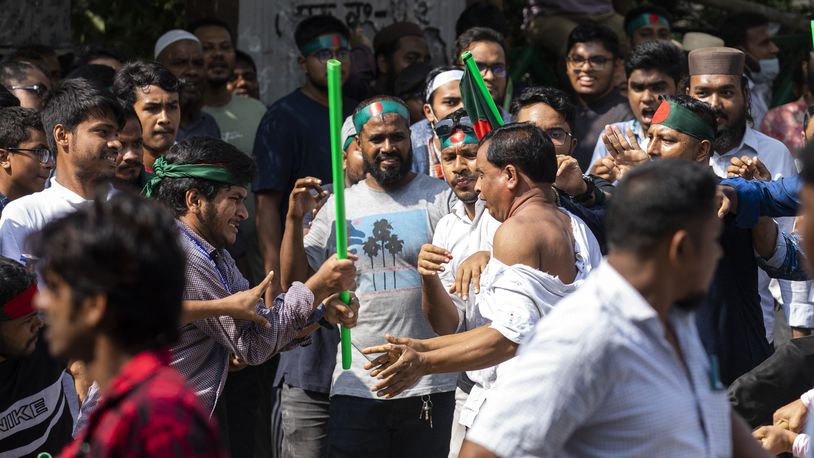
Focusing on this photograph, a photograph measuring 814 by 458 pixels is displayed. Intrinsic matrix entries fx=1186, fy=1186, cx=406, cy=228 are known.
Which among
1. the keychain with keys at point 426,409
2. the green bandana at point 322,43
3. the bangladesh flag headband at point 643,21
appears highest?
the bangladesh flag headband at point 643,21

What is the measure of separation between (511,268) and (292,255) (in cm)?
152

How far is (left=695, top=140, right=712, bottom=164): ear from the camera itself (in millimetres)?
5227

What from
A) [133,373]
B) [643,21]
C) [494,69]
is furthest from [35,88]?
[133,373]

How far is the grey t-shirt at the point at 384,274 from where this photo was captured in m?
5.60

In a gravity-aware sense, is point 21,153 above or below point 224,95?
below

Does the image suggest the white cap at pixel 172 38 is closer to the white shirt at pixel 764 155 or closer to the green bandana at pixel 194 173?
the green bandana at pixel 194 173

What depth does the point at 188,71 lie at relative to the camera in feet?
23.7

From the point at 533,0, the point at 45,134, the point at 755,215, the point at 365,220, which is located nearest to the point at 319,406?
the point at 365,220

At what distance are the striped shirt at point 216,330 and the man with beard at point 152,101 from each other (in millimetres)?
1540

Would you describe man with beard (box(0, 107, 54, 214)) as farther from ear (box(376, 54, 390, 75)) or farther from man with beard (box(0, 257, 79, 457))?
ear (box(376, 54, 390, 75))

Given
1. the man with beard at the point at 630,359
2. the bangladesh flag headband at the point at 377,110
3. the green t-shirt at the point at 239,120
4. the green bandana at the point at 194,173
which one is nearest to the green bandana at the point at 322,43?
Answer: the green t-shirt at the point at 239,120

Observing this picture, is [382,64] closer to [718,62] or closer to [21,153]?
[718,62]

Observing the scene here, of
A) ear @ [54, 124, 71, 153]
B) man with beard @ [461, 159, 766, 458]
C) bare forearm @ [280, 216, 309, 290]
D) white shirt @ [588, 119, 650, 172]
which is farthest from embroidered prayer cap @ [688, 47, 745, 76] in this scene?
man with beard @ [461, 159, 766, 458]

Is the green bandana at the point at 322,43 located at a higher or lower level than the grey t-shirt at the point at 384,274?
higher
